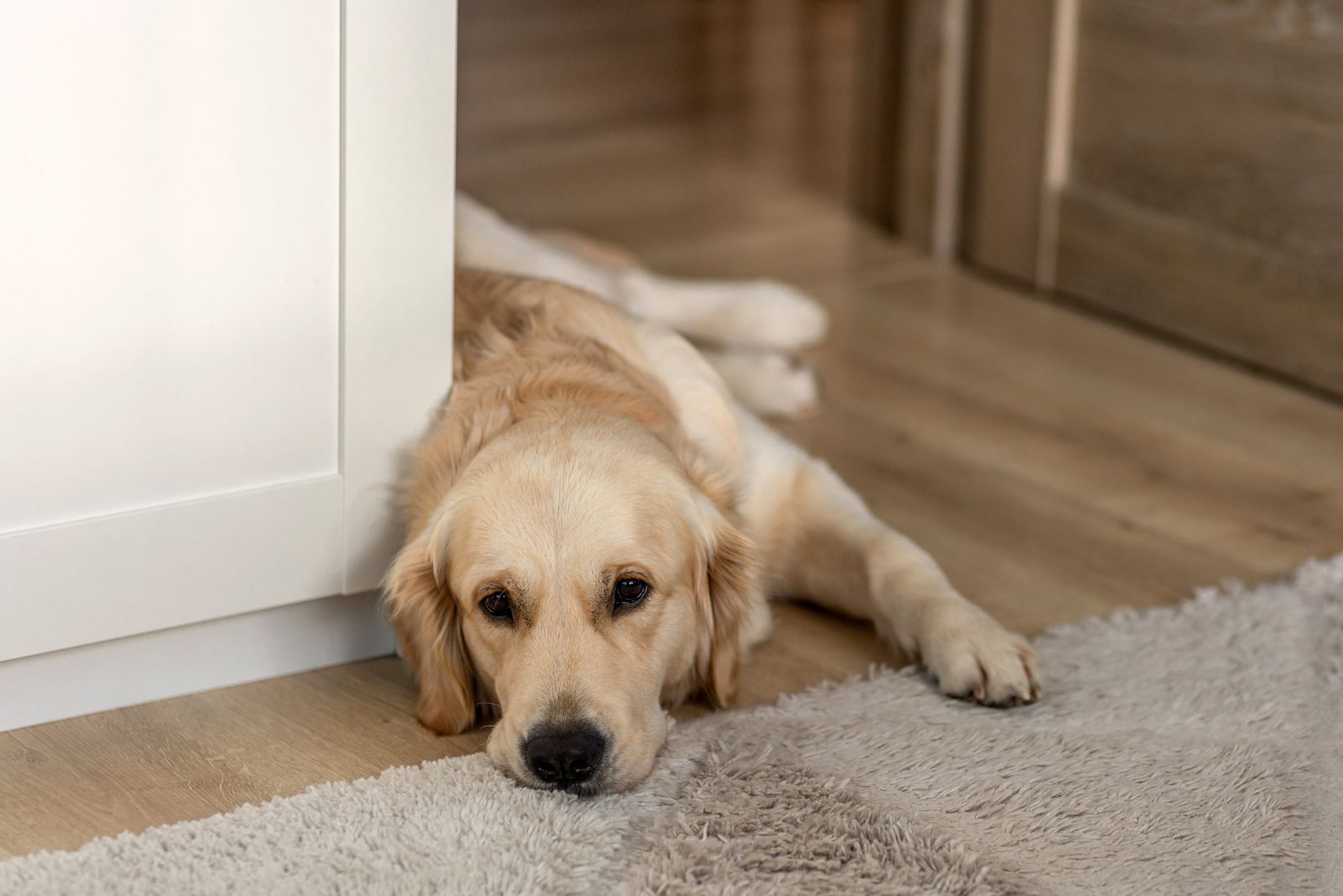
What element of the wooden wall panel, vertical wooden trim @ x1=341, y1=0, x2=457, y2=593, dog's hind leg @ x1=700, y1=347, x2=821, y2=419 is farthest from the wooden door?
vertical wooden trim @ x1=341, y1=0, x2=457, y2=593

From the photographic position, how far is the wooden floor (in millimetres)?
1930

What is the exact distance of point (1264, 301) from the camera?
3.18 m

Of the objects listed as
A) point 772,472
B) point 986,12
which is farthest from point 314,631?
point 986,12

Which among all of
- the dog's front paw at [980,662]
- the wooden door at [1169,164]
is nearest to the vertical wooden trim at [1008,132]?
the wooden door at [1169,164]

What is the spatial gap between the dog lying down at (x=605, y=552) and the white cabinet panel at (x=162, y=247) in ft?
0.84

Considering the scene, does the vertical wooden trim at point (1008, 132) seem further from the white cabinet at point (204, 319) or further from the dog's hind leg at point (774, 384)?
the white cabinet at point (204, 319)

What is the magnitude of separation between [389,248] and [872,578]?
80 cm

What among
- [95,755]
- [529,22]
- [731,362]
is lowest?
[95,755]

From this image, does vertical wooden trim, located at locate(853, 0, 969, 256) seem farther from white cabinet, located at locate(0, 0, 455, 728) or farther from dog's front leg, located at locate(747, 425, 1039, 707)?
white cabinet, located at locate(0, 0, 455, 728)

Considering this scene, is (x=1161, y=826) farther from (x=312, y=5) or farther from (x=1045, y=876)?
(x=312, y=5)

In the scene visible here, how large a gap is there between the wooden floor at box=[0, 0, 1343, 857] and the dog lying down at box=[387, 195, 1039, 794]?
11cm

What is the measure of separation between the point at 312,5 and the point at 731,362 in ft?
4.60

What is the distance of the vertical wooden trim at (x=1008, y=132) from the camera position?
11.8 ft

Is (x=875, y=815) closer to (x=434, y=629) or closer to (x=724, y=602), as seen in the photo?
(x=724, y=602)
